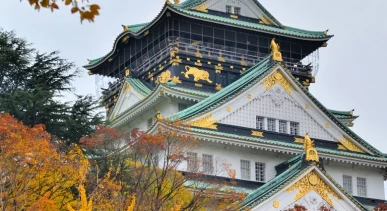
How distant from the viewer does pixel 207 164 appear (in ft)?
150

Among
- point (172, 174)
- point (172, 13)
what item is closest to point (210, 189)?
point (172, 174)

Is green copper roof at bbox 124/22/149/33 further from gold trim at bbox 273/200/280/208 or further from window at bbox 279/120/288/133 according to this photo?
gold trim at bbox 273/200/280/208

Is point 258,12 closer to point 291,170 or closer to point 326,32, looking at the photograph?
point 326,32

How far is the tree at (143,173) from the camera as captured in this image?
110 ft

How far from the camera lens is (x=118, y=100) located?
56.9 meters

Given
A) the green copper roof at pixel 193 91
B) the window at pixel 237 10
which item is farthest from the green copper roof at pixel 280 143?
the window at pixel 237 10

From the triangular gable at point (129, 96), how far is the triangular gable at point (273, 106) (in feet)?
19.4

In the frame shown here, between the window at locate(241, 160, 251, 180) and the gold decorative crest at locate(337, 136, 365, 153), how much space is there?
5.74 meters

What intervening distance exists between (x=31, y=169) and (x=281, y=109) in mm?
22851

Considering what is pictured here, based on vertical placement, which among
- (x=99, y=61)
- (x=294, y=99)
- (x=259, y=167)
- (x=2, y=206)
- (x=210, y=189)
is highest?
(x=99, y=61)

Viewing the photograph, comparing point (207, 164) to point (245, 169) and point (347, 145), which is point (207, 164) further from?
point (347, 145)

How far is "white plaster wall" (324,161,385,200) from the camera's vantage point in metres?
51.3

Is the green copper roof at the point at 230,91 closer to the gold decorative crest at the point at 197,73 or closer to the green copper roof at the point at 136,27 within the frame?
the gold decorative crest at the point at 197,73

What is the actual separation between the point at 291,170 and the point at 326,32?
1469 centimetres
